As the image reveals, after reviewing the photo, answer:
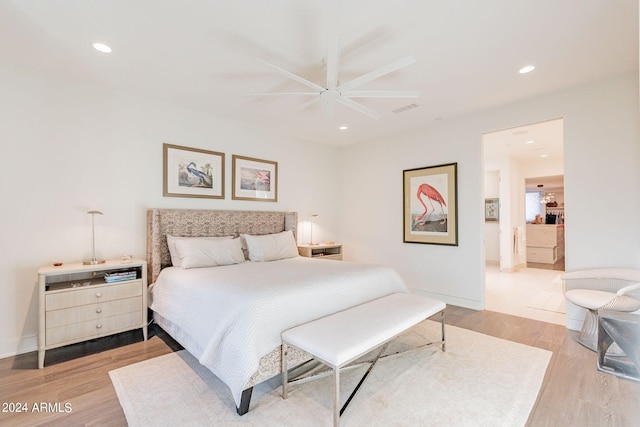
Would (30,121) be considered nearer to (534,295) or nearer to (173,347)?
(173,347)

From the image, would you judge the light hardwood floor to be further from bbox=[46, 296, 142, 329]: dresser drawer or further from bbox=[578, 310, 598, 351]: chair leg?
bbox=[46, 296, 142, 329]: dresser drawer

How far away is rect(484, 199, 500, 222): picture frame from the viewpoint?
288 inches

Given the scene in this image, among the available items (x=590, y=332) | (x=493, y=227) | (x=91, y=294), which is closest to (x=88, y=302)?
(x=91, y=294)

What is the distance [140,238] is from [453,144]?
455cm

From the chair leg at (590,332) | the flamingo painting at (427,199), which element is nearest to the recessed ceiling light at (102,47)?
the flamingo painting at (427,199)

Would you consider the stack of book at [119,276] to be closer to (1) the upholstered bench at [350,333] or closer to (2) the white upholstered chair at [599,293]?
(1) the upholstered bench at [350,333]

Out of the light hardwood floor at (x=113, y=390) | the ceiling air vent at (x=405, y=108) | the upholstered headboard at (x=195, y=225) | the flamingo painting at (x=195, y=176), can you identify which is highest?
the ceiling air vent at (x=405, y=108)

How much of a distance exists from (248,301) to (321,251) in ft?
10.8

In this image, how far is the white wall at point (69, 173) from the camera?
2.73 meters

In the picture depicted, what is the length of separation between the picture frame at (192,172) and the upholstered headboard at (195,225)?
31 centimetres

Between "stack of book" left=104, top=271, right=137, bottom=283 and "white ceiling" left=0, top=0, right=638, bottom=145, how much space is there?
2094mm

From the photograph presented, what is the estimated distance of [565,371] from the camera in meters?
2.36

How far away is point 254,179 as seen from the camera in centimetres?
461

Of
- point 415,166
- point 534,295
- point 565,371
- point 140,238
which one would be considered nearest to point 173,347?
point 140,238
